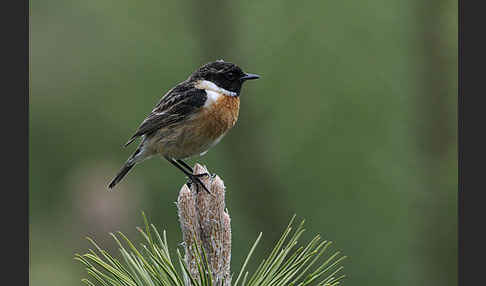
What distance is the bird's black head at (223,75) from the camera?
2.98 m

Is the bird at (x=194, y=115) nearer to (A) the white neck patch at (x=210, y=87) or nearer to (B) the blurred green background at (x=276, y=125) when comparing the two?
(A) the white neck patch at (x=210, y=87)

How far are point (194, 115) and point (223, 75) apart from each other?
0.27 metres

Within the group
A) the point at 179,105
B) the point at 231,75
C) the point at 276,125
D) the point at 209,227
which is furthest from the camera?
the point at 276,125

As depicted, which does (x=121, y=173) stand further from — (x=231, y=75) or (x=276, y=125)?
(x=276, y=125)

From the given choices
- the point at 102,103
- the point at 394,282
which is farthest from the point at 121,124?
the point at 394,282

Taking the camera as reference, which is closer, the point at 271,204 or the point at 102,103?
the point at 271,204

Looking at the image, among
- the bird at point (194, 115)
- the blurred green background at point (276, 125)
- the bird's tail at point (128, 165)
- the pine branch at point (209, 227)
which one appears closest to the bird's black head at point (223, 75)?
the bird at point (194, 115)

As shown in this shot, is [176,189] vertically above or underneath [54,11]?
underneath

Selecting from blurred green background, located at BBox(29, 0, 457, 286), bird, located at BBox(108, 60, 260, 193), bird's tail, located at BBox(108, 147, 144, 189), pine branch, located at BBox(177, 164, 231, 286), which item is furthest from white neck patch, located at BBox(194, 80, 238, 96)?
pine branch, located at BBox(177, 164, 231, 286)

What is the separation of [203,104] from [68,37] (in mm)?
1133

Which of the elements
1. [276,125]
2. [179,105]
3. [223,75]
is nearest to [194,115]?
[179,105]

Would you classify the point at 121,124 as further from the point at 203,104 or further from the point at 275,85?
the point at 275,85

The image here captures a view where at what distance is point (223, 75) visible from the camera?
304 centimetres

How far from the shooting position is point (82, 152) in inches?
141
